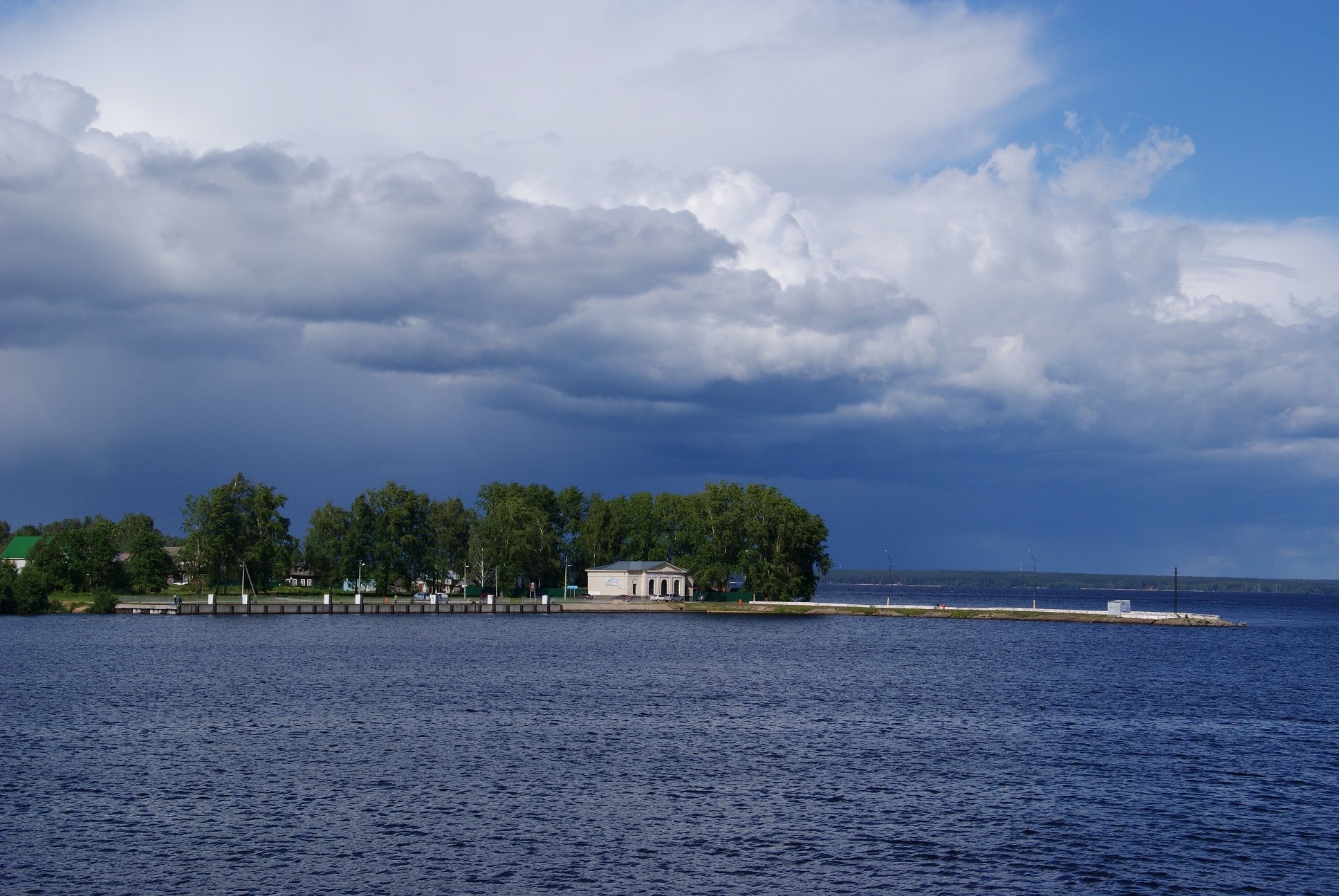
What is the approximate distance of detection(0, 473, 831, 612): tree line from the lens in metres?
128

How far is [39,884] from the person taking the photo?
23219 millimetres

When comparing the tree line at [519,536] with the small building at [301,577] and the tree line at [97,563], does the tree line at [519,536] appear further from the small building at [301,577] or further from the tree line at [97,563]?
the small building at [301,577]

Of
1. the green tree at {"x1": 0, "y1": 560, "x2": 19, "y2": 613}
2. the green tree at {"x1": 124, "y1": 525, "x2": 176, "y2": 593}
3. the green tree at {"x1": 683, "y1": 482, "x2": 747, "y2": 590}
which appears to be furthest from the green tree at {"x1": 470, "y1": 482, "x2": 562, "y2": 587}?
the green tree at {"x1": 0, "y1": 560, "x2": 19, "y2": 613}

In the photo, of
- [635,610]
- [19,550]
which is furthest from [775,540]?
[19,550]

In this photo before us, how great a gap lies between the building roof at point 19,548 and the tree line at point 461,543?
24.7m

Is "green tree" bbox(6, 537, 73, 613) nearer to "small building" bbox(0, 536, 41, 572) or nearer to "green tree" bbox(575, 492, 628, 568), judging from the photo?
"small building" bbox(0, 536, 41, 572)

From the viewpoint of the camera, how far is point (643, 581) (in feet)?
456

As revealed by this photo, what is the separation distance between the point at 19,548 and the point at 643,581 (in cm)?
9080

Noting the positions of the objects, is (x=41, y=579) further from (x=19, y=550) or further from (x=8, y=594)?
(x=19, y=550)

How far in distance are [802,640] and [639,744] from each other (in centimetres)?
5466

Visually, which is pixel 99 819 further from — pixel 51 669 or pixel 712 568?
pixel 712 568

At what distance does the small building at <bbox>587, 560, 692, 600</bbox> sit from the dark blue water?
2721 inches

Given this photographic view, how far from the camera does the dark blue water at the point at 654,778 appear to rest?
25109 mm

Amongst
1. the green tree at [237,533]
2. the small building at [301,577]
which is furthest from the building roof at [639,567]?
the small building at [301,577]
